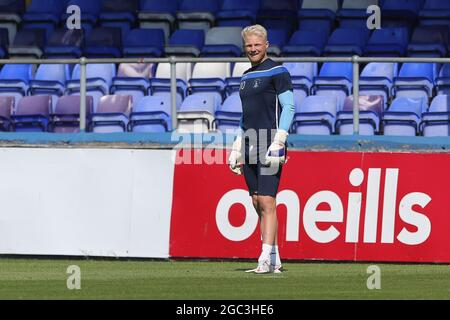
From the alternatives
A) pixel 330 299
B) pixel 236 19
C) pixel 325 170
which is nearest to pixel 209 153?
pixel 325 170

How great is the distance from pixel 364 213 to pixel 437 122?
7.84 feet

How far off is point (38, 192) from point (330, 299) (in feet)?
18.7

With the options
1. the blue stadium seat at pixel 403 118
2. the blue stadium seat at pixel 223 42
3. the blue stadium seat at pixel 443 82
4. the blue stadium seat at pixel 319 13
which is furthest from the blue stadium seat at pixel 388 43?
the blue stadium seat at pixel 403 118

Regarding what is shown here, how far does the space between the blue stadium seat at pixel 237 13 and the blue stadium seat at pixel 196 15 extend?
0.17 meters

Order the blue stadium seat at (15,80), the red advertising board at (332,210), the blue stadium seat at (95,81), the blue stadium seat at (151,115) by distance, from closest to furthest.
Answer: the red advertising board at (332,210), the blue stadium seat at (151,115), the blue stadium seat at (95,81), the blue stadium seat at (15,80)

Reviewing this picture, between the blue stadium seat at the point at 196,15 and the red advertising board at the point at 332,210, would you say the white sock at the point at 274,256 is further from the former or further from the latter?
the blue stadium seat at the point at 196,15

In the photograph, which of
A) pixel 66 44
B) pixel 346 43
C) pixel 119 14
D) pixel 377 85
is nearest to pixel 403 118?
pixel 377 85

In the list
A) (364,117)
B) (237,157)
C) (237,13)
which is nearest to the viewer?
(237,157)

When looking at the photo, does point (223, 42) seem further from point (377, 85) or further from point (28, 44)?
point (377, 85)

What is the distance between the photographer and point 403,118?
16.8 m

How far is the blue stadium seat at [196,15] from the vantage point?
21422 mm

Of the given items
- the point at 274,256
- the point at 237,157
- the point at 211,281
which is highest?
the point at 237,157

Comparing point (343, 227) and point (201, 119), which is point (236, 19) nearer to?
point (201, 119)

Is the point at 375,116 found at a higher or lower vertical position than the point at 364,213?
higher
